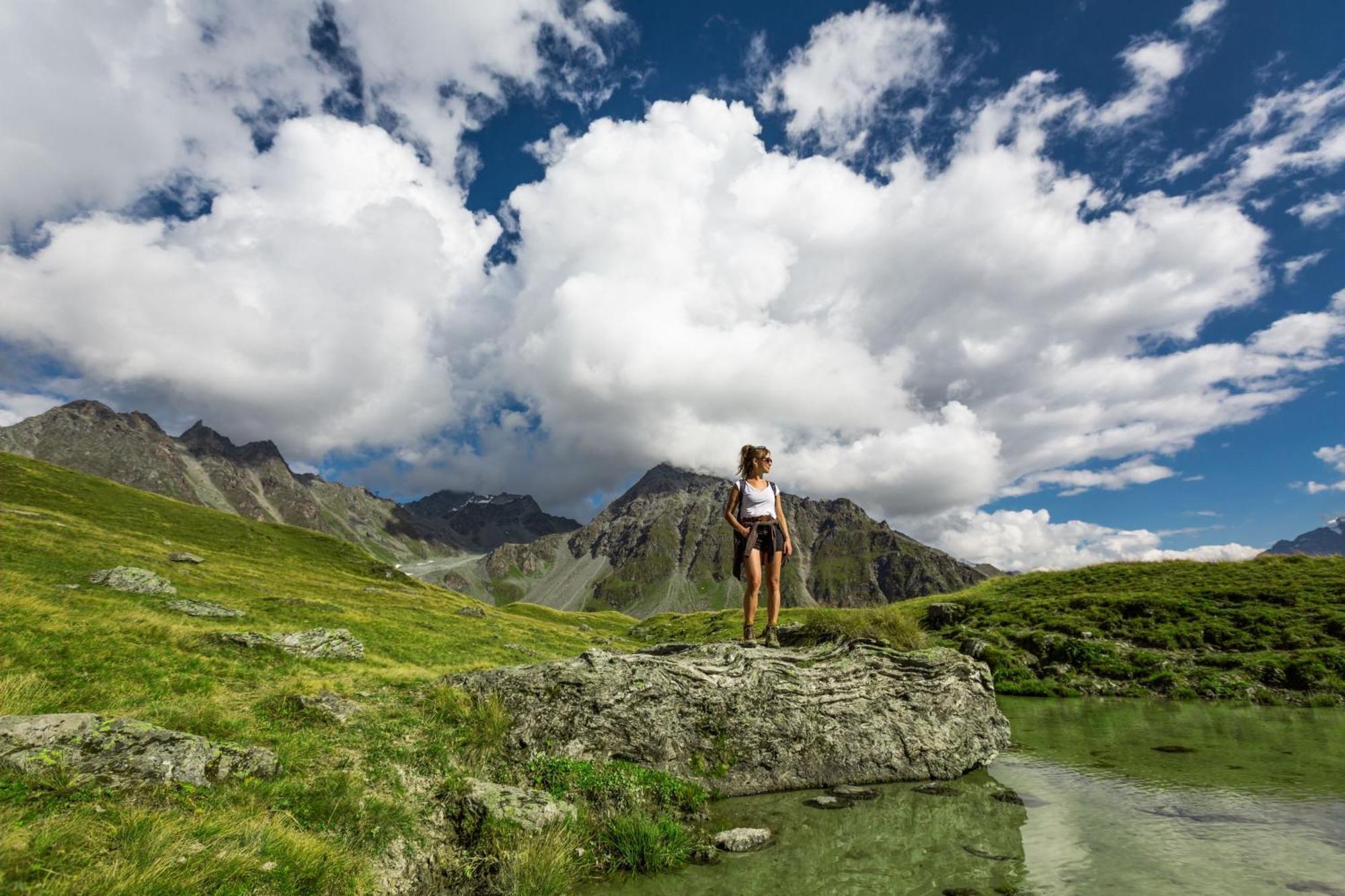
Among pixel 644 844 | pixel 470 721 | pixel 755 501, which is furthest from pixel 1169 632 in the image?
pixel 470 721

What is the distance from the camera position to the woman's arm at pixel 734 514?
1584 cm

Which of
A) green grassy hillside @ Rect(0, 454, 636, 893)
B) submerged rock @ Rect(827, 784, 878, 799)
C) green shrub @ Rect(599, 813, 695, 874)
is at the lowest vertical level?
green shrub @ Rect(599, 813, 695, 874)

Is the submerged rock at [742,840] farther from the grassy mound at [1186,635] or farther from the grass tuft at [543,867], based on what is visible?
the grassy mound at [1186,635]

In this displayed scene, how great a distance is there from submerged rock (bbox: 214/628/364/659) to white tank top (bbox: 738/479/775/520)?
53.7 feet

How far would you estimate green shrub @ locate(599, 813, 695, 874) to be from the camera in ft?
32.5

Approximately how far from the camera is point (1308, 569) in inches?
1809

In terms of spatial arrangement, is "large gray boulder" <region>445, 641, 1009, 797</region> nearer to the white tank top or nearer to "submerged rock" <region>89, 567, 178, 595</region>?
the white tank top

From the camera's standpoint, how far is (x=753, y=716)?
14.4 metres

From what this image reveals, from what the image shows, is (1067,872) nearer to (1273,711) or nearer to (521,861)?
(521,861)

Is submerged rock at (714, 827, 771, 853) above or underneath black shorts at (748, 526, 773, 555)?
underneath

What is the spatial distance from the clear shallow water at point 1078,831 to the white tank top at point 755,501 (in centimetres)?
680

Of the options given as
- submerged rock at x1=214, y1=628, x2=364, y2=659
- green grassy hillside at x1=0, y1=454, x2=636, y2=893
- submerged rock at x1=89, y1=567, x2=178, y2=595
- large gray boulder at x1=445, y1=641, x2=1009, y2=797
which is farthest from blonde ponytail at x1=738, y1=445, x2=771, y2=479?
submerged rock at x1=89, y1=567, x2=178, y2=595

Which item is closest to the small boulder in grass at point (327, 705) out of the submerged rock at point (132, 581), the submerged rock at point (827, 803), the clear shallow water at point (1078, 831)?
the clear shallow water at point (1078, 831)

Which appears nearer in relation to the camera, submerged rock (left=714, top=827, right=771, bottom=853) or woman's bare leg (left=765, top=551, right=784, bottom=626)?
submerged rock (left=714, top=827, right=771, bottom=853)
